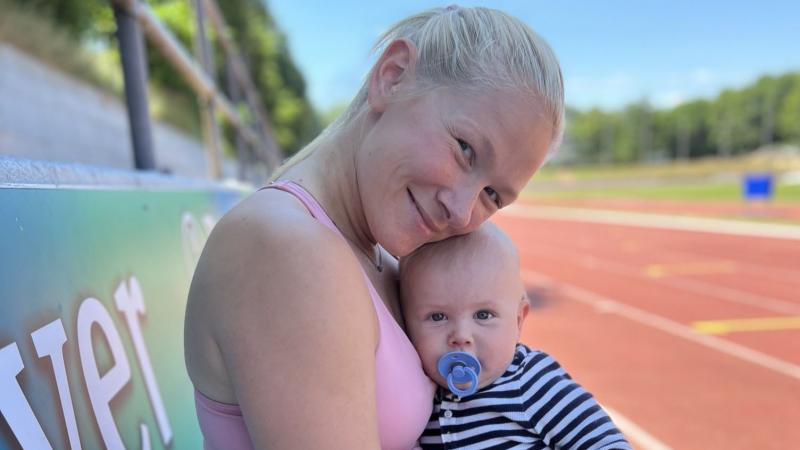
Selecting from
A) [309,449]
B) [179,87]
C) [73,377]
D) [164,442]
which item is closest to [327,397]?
[309,449]

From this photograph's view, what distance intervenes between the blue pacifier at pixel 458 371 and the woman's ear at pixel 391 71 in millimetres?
549

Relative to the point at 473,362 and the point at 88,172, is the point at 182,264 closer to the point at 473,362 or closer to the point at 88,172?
the point at 88,172

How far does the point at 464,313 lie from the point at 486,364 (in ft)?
0.42

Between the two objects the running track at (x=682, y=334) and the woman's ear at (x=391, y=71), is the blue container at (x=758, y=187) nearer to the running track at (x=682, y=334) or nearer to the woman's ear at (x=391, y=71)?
the running track at (x=682, y=334)

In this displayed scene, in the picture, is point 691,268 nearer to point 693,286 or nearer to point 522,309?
point 693,286

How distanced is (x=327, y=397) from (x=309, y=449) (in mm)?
82

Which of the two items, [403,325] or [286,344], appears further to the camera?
[403,325]

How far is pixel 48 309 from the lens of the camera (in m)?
0.87

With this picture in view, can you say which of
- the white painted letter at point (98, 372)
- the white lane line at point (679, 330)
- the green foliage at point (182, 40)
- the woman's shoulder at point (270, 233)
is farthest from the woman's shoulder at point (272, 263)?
the white lane line at point (679, 330)

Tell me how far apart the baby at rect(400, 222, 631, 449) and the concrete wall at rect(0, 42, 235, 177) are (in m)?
3.02

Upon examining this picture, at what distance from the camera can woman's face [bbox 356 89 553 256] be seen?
1092mm

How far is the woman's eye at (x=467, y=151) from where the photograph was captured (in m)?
1.11

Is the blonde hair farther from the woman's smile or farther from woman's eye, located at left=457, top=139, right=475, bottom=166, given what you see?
the woman's smile

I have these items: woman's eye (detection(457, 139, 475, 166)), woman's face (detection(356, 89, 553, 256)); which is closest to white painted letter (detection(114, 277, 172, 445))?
woman's face (detection(356, 89, 553, 256))
